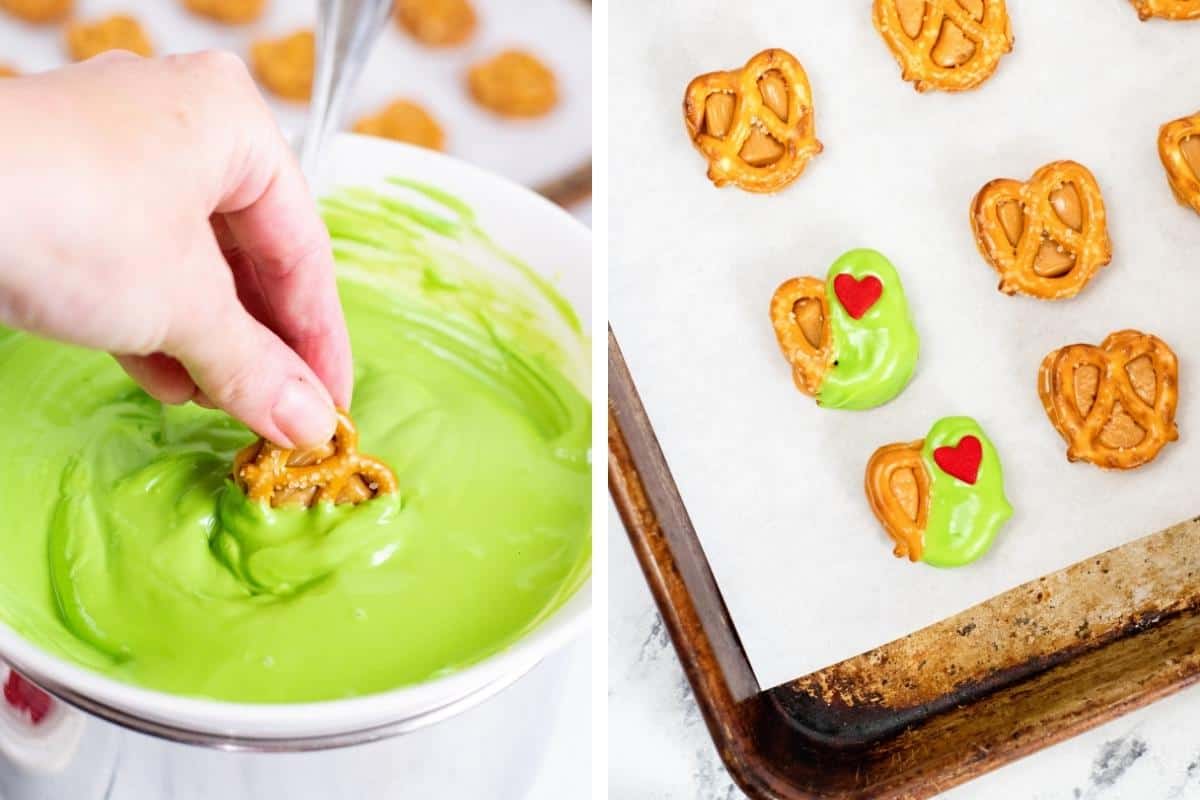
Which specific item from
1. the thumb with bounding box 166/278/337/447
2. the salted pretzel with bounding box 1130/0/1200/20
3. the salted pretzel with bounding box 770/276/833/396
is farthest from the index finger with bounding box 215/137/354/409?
the salted pretzel with bounding box 1130/0/1200/20

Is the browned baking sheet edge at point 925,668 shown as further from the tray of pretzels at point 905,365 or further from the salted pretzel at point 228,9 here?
the salted pretzel at point 228,9

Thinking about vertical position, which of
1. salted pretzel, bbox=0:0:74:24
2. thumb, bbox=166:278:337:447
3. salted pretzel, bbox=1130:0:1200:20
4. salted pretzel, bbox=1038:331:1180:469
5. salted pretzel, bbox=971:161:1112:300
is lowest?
salted pretzel, bbox=0:0:74:24

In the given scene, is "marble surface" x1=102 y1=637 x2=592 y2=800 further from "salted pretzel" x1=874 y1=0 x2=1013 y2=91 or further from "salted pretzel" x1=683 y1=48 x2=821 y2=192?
"salted pretzel" x1=874 y1=0 x2=1013 y2=91

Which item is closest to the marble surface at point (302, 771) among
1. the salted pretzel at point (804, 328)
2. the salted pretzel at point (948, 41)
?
the salted pretzel at point (804, 328)

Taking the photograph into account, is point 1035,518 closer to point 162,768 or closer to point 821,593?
point 821,593

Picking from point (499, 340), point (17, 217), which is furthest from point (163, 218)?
point (499, 340)
